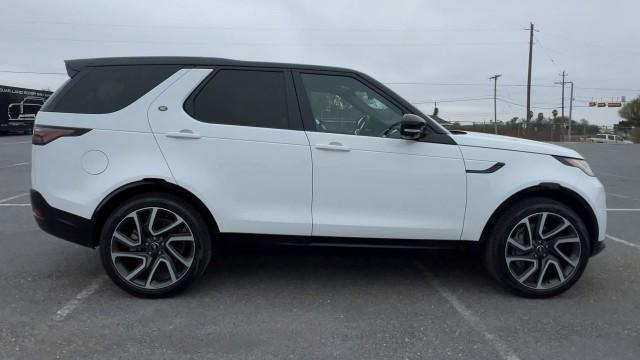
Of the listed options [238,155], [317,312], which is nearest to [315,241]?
[317,312]

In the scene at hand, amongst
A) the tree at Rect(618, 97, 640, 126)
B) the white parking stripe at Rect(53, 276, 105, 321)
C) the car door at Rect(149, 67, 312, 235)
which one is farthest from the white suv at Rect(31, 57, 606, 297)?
the tree at Rect(618, 97, 640, 126)

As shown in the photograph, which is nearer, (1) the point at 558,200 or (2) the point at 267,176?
(2) the point at 267,176

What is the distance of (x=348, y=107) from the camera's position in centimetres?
419

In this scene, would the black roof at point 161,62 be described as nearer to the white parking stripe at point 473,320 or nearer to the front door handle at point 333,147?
the front door handle at point 333,147

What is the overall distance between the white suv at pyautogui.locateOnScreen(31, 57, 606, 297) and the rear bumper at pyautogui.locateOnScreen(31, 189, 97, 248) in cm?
1

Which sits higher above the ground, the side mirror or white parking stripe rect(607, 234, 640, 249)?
the side mirror

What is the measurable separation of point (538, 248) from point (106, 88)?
3608 millimetres

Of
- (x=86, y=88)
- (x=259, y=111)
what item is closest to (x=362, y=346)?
(x=259, y=111)

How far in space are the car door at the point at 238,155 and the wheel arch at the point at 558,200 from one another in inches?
58.0

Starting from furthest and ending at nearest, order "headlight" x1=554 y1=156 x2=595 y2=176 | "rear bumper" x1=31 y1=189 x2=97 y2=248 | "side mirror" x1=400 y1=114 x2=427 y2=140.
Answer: "headlight" x1=554 y1=156 x2=595 y2=176 → "rear bumper" x1=31 y1=189 x2=97 y2=248 → "side mirror" x1=400 y1=114 x2=427 y2=140

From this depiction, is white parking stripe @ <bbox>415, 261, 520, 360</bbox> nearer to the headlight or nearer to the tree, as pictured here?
the headlight

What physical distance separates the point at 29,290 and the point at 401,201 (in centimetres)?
304

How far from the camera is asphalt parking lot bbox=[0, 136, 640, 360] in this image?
3312 millimetres

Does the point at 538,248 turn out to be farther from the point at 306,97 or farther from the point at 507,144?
the point at 306,97
